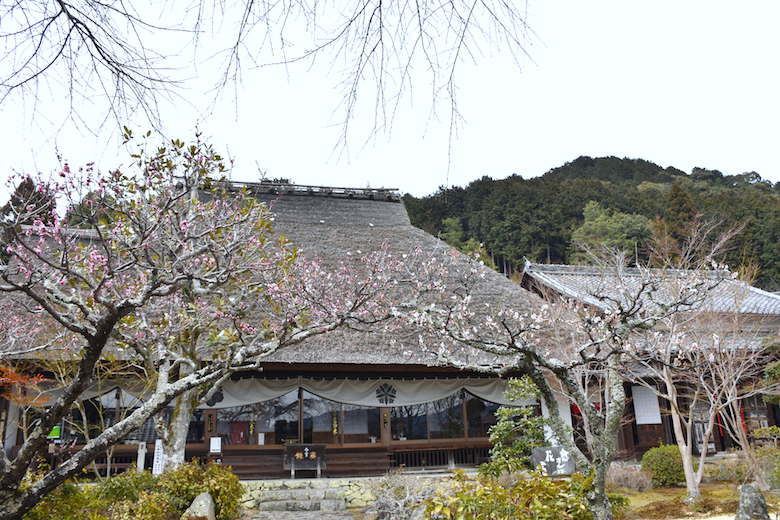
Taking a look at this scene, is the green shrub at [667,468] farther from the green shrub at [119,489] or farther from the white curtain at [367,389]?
the green shrub at [119,489]

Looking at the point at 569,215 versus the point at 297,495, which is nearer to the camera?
the point at 297,495

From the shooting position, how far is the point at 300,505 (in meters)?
9.42

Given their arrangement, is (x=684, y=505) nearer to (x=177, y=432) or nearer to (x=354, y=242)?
(x=177, y=432)

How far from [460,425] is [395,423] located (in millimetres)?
1546

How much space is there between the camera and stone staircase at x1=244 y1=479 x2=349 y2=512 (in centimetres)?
941

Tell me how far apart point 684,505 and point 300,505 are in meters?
6.20

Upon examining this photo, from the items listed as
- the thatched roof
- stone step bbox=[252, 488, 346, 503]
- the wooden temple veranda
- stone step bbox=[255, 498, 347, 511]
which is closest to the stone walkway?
stone step bbox=[255, 498, 347, 511]

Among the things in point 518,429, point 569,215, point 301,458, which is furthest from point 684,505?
point 569,215

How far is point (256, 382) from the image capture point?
1139 centimetres

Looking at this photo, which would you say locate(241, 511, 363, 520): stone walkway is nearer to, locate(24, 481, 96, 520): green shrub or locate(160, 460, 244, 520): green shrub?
locate(160, 460, 244, 520): green shrub

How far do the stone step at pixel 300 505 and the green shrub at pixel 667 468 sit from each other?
19.3 ft

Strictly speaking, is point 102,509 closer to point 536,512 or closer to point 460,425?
point 536,512

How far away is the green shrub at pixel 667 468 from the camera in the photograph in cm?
989

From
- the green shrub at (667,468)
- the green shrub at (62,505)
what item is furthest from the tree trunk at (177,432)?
the green shrub at (667,468)
